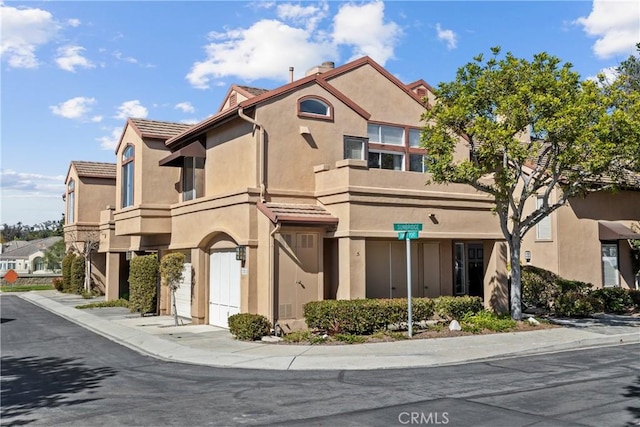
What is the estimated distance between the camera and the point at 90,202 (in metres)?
35.2

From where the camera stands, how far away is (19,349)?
15828 mm

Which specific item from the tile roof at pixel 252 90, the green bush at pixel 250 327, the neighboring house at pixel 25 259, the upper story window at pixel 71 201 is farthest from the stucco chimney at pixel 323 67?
the neighboring house at pixel 25 259

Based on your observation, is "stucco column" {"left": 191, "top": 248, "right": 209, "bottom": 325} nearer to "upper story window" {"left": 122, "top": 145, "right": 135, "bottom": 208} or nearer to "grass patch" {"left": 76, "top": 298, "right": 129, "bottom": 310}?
"upper story window" {"left": 122, "top": 145, "right": 135, "bottom": 208}

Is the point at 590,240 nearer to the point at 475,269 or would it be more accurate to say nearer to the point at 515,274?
the point at 475,269

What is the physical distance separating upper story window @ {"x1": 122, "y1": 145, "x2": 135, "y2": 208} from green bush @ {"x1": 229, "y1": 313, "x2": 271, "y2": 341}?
35.0ft

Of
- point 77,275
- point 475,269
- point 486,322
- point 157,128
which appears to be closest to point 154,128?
point 157,128

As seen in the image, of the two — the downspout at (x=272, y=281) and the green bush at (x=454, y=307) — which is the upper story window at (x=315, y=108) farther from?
the green bush at (x=454, y=307)

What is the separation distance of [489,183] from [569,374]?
9.63 meters

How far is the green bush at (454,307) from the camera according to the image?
1762 centimetres

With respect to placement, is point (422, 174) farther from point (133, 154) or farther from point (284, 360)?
point (133, 154)

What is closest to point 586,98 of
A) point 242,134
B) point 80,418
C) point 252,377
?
point 242,134

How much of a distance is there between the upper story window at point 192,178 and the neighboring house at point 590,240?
13.8 metres

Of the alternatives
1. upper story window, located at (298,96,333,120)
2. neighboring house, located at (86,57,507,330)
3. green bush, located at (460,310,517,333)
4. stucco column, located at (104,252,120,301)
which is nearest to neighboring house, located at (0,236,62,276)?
stucco column, located at (104,252,120,301)

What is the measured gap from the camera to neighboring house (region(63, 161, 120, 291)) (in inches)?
1368
